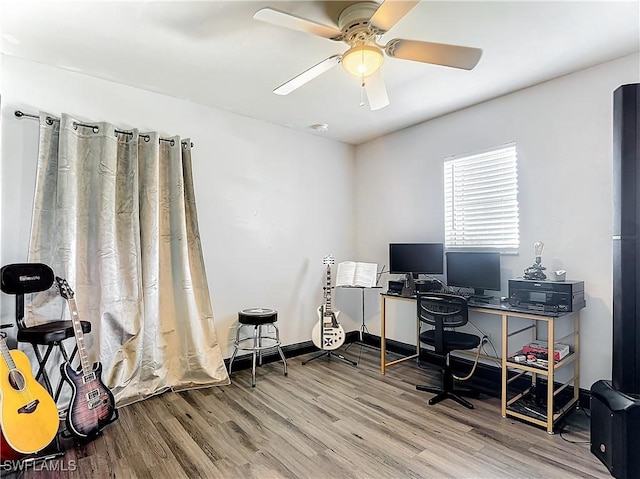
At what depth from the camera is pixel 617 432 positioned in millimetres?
1858

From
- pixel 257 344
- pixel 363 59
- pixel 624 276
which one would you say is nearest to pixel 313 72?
pixel 363 59

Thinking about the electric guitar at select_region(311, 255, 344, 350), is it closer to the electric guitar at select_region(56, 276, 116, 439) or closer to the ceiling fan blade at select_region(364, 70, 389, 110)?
the electric guitar at select_region(56, 276, 116, 439)

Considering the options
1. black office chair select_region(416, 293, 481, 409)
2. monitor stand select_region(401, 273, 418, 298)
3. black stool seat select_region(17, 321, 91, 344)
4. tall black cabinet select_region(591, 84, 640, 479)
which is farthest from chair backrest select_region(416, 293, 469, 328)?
black stool seat select_region(17, 321, 91, 344)

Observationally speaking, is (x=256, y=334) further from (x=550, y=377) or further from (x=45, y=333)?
(x=550, y=377)

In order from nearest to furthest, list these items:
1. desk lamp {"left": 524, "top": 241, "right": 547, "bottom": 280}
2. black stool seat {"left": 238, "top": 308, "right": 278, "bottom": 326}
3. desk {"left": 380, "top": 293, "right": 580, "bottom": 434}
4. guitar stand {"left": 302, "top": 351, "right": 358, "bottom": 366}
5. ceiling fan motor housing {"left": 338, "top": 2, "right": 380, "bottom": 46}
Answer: ceiling fan motor housing {"left": 338, "top": 2, "right": 380, "bottom": 46}
desk {"left": 380, "top": 293, "right": 580, "bottom": 434}
desk lamp {"left": 524, "top": 241, "right": 547, "bottom": 280}
black stool seat {"left": 238, "top": 308, "right": 278, "bottom": 326}
guitar stand {"left": 302, "top": 351, "right": 358, "bottom": 366}

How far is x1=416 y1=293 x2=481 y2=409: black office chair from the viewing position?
8.93 ft

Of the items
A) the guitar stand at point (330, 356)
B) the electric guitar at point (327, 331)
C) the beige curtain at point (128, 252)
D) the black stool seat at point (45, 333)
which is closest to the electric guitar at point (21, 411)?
the black stool seat at point (45, 333)

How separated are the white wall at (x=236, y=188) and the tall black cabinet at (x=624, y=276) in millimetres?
2787

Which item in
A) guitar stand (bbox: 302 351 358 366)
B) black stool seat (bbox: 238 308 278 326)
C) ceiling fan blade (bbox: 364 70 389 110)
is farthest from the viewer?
guitar stand (bbox: 302 351 358 366)

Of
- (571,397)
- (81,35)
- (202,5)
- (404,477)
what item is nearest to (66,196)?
(81,35)

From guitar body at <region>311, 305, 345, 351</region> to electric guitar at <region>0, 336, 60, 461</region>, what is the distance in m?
2.35

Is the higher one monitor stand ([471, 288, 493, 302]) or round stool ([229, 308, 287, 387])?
monitor stand ([471, 288, 493, 302])

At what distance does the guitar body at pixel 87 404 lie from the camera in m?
2.16

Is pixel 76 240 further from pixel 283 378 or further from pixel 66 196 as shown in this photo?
pixel 283 378
